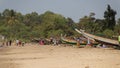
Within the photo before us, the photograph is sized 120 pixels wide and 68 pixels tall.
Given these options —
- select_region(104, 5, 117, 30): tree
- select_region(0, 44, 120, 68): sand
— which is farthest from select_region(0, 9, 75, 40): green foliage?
select_region(0, 44, 120, 68): sand

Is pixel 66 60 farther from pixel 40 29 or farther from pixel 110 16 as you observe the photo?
pixel 40 29

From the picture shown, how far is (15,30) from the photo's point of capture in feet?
247

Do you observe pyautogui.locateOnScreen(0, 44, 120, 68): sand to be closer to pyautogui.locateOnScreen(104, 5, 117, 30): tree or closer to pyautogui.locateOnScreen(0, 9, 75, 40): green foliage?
pyautogui.locateOnScreen(104, 5, 117, 30): tree

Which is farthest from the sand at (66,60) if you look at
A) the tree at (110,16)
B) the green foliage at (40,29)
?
the green foliage at (40,29)

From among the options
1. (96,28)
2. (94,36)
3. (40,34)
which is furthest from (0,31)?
(94,36)

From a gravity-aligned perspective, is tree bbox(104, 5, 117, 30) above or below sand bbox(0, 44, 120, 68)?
above

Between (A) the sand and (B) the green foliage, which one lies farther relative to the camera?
(B) the green foliage

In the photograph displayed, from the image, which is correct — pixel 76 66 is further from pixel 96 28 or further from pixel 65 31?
pixel 65 31

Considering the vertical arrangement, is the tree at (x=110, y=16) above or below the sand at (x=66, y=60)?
above

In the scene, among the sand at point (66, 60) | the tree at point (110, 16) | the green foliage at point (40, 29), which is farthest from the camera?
the green foliage at point (40, 29)

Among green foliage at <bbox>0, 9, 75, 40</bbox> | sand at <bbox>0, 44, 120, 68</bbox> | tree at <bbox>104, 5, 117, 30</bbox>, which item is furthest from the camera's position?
green foliage at <bbox>0, 9, 75, 40</bbox>

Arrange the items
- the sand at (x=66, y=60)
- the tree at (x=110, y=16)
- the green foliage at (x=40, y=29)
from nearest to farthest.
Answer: the sand at (x=66, y=60), the tree at (x=110, y=16), the green foliage at (x=40, y=29)

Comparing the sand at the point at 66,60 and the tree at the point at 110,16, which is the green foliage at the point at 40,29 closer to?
the tree at the point at 110,16

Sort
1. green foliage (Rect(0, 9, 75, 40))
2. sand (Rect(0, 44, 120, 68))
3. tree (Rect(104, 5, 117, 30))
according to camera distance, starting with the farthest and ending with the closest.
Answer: green foliage (Rect(0, 9, 75, 40)) < tree (Rect(104, 5, 117, 30)) < sand (Rect(0, 44, 120, 68))
